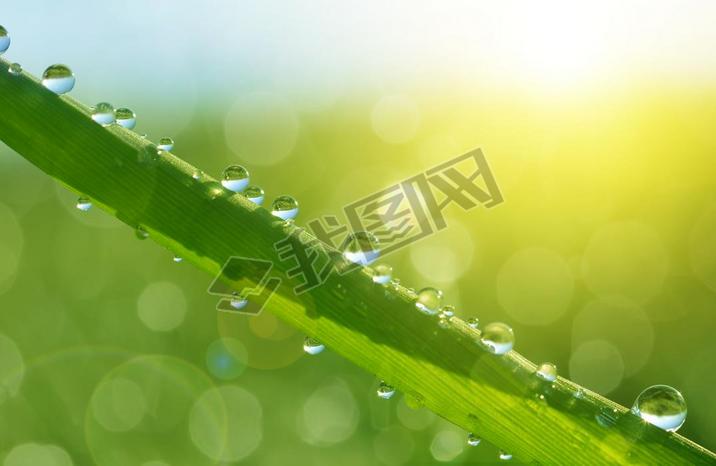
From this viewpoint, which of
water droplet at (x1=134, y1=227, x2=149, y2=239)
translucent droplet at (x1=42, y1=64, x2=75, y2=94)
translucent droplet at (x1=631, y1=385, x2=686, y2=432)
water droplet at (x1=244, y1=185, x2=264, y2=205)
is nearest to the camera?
translucent droplet at (x1=631, y1=385, x2=686, y2=432)

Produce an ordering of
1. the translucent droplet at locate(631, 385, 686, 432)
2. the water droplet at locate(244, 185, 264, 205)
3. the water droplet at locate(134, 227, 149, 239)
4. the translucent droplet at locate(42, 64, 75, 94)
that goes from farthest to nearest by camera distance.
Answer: the water droplet at locate(244, 185, 264, 205), the translucent droplet at locate(42, 64, 75, 94), the water droplet at locate(134, 227, 149, 239), the translucent droplet at locate(631, 385, 686, 432)

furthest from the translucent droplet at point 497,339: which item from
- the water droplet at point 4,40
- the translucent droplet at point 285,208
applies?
the water droplet at point 4,40

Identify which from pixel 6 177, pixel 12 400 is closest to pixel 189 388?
pixel 12 400

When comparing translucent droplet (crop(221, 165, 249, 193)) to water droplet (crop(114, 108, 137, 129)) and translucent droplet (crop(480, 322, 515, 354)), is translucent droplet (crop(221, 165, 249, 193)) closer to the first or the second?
water droplet (crop(114, 108, 137, 129))

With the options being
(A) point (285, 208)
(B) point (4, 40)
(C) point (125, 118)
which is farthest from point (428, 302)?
(B) point (4, 40)

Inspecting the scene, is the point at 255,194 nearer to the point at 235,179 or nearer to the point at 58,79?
the point at 235,179

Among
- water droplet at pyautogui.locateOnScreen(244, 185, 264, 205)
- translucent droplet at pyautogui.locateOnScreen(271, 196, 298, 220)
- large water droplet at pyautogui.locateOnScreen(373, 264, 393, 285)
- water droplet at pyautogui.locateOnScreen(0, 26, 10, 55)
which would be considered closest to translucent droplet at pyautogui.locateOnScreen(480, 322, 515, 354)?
large water droplet at pyautogui.locateOnScreen(373, 264, 393, 285)
